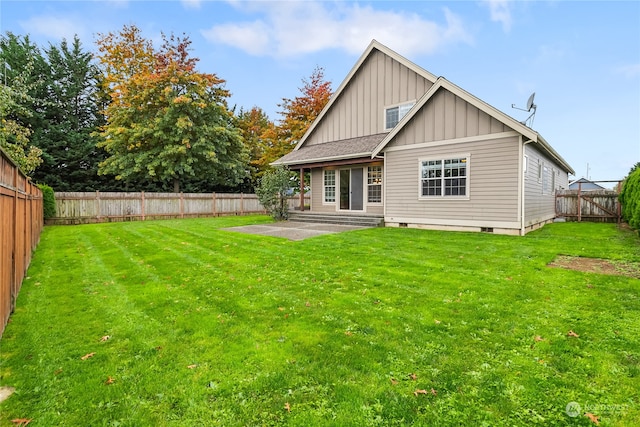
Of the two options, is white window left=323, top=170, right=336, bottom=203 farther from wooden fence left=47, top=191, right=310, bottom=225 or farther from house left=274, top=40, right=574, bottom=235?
wooden fence left=47, top=191, right=310, bottom=225

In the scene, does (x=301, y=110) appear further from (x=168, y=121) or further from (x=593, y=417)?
(x=593, y=417)

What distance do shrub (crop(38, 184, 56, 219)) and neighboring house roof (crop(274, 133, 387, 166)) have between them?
407 inches

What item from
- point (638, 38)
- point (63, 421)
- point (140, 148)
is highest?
point (638, 38)

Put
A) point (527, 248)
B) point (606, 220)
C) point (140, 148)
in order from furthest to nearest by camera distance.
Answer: point (140, 148)
point (606, 220)
point (527, 248)

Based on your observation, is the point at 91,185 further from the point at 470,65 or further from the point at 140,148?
the point at 470,65

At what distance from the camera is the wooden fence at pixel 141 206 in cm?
1549

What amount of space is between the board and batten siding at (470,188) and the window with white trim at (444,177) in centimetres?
15

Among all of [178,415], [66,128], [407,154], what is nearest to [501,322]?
[178,415]

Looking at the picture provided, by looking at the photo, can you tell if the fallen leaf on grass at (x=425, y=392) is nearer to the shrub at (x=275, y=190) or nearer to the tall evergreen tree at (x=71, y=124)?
the shrub at (x=275, y=190)

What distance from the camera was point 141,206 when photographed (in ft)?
58.3

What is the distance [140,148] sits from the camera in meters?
22.2

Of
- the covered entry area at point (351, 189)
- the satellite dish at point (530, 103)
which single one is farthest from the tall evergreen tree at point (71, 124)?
the satellite dish at point (530, 103)

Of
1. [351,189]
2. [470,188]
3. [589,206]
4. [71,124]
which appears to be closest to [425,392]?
[470,188]

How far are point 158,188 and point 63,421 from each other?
27111mm
